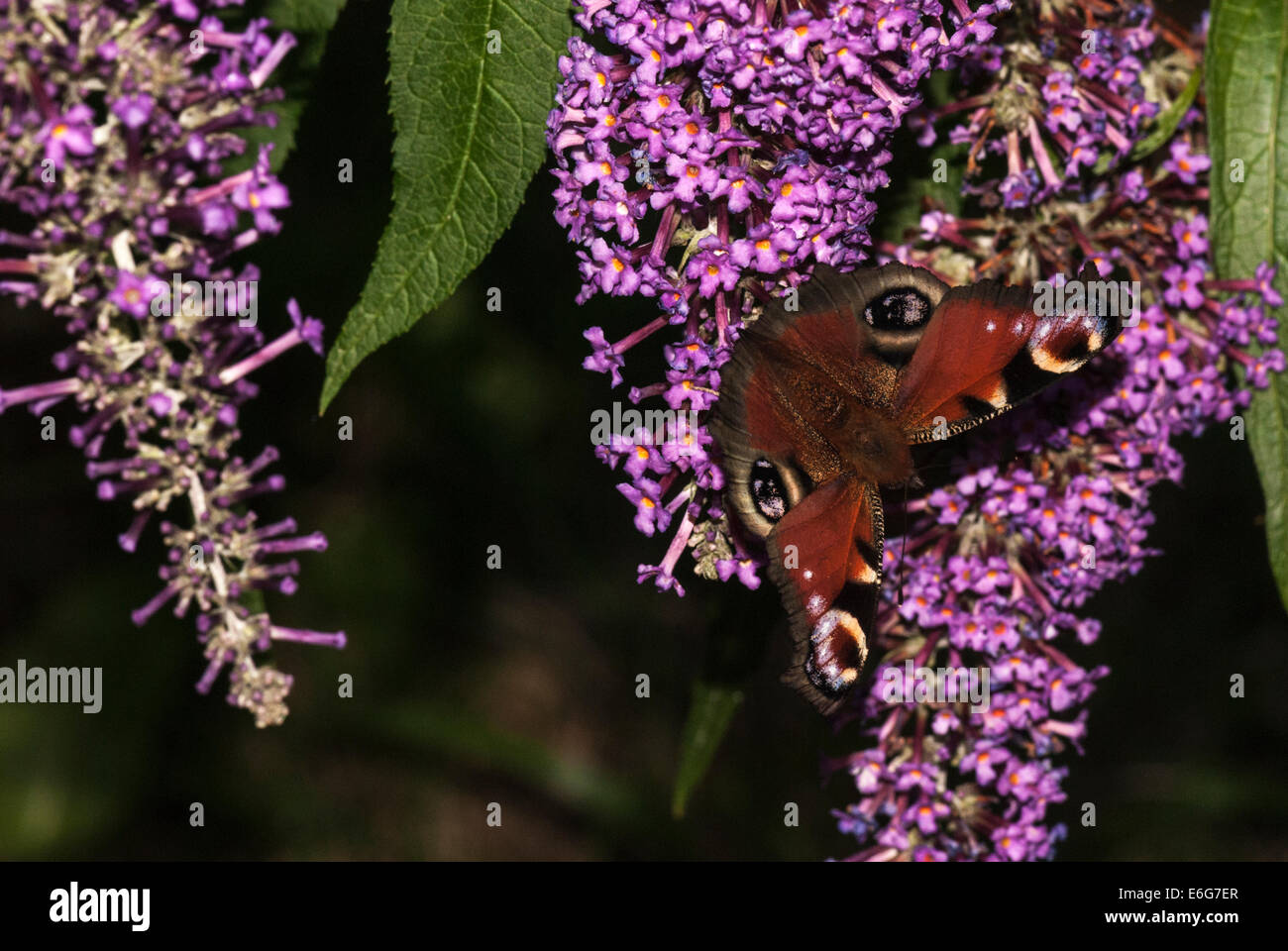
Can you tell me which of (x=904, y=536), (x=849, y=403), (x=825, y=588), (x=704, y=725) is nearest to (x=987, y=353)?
(x=849, y=403)

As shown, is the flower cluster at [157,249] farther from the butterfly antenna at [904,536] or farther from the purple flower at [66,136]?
the butterfly antenna at [904,536]

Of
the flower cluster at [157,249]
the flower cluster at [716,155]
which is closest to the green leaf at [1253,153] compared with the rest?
the flower cluster at [716,155]

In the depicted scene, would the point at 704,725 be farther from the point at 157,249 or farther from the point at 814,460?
the point at 157,249

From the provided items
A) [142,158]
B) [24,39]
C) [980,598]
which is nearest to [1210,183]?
[980,598]

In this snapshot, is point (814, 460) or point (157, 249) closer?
point (157, 249)

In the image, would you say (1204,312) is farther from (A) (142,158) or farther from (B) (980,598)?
(A) (142,158)

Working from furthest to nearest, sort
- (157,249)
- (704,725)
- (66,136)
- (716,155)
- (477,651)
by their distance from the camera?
(477,651) < (704,725) < (716,155) < (157,249) < (66,136)
